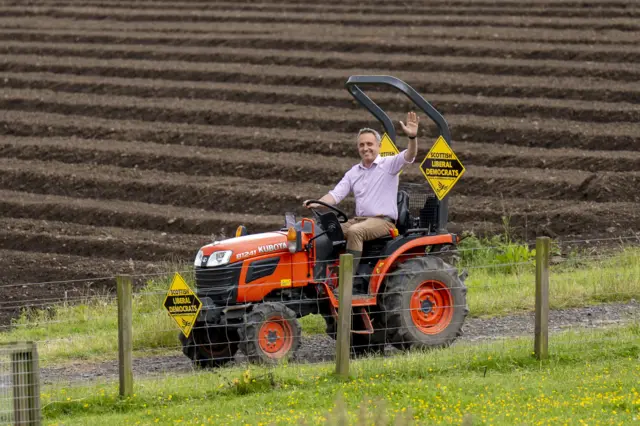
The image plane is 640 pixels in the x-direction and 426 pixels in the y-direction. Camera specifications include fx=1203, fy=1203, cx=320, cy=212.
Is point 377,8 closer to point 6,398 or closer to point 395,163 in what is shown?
point 395,163

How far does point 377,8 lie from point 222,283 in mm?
22589

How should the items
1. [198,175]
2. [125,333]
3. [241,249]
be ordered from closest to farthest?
[125,333]
[241,249]
[198,175]

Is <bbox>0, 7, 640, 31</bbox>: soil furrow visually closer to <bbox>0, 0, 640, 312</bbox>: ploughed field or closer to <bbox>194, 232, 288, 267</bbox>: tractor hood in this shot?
<bbox>0, 0, 640, 312</bbox>: ploughed field

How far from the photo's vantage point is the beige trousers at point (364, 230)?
9.90 metres

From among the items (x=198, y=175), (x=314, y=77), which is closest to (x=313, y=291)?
(x=198, y=175)

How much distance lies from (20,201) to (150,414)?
38.6ft

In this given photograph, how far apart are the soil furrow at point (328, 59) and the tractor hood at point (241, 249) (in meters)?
15.4

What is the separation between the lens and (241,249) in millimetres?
9867

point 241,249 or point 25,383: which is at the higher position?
point 241,249

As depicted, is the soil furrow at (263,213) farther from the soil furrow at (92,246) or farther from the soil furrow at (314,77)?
the soil furrow at (314,77)

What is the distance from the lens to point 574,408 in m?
7.60

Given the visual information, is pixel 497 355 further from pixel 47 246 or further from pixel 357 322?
pixel 47 246

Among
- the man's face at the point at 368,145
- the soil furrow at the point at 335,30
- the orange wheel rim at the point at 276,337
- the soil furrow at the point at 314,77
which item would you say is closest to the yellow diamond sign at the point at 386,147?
the man's face at the point at 368,145

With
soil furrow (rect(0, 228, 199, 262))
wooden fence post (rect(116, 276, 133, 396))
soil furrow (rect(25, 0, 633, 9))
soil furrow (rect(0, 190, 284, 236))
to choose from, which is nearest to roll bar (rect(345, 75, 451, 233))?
wooden fence post (rect(116, 276, 133, 396))
